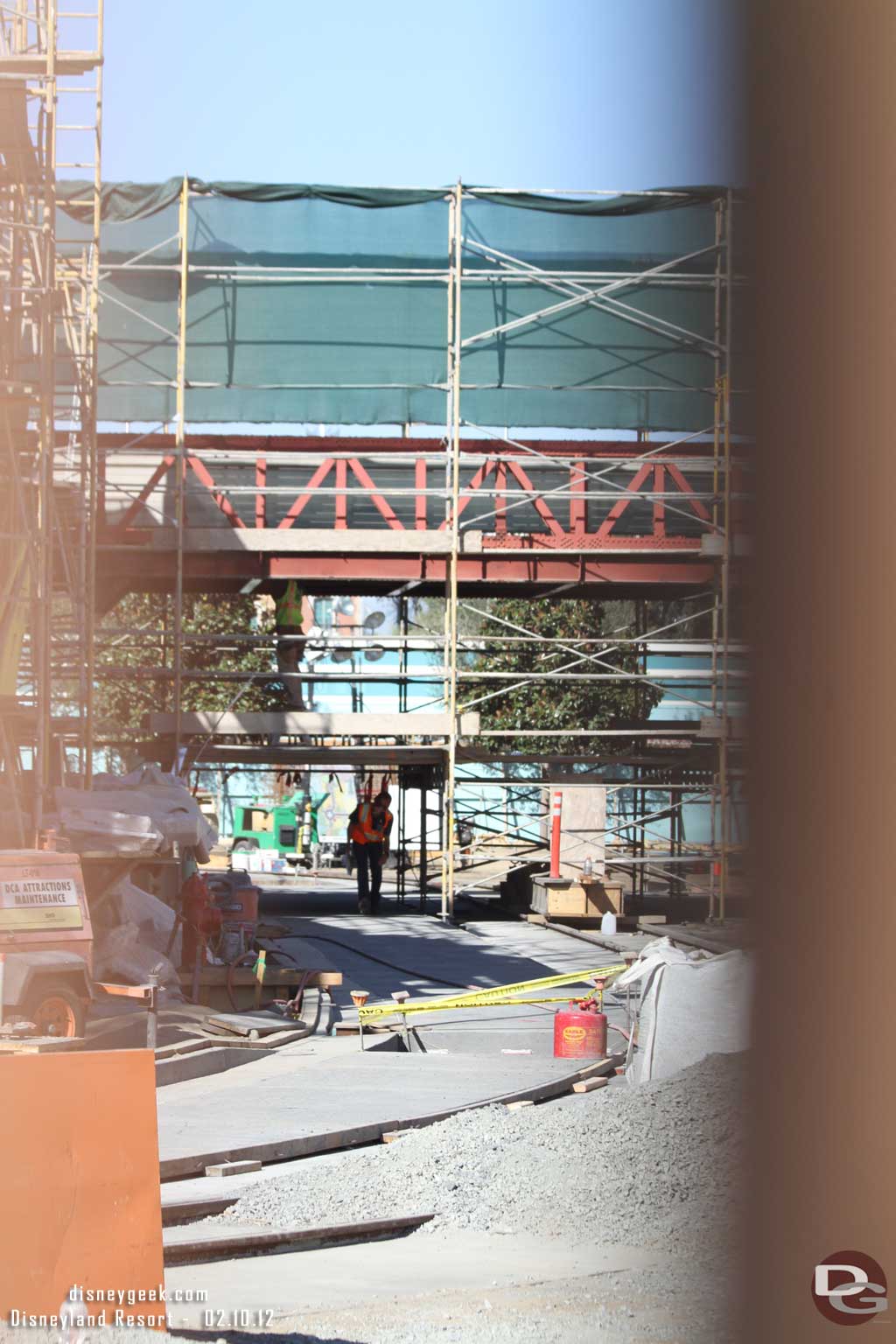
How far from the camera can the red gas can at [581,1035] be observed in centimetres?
1033

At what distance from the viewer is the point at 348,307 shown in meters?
22.1

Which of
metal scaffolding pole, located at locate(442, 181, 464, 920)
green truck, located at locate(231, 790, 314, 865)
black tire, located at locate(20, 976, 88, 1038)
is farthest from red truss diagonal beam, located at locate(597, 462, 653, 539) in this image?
green truck, located at locate(231, 790, 314, 865)

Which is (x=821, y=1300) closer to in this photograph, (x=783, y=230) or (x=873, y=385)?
(x=873, y=385)

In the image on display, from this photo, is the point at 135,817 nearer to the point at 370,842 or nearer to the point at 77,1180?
the point at 77,1180

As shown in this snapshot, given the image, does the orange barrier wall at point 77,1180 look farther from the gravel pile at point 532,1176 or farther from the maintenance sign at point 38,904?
the maintenance sign at point 38,904

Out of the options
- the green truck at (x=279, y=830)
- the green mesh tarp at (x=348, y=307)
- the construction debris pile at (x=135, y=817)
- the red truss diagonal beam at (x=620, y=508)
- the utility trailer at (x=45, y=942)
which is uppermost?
the green mesh tarp at (x=348, y=307)

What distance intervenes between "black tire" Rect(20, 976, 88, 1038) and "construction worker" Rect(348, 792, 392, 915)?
12.7m

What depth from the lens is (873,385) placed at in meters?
1.96

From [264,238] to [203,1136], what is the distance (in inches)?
674

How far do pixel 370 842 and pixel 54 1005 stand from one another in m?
13.4

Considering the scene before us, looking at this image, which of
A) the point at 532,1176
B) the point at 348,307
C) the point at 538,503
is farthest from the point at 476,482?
the point at 532,1176

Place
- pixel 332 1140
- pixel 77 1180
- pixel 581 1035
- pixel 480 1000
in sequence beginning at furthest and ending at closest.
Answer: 1. pixel 480 1000
2. pixel 581 1035
3. pixel 332 1140
4. pixel 77 1180

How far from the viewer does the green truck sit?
3903 centimetres

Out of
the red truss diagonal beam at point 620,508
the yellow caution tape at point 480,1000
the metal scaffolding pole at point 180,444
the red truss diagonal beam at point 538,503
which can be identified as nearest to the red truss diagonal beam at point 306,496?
the metal scaffolding pole at point 180,444
